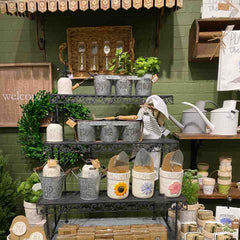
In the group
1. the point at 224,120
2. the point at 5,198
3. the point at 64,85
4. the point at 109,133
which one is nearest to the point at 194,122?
the point at 224,120

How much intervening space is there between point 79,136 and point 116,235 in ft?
2.32

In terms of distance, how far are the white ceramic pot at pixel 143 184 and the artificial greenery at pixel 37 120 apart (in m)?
0.65

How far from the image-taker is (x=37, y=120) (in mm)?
1750

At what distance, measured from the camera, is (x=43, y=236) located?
1389mm

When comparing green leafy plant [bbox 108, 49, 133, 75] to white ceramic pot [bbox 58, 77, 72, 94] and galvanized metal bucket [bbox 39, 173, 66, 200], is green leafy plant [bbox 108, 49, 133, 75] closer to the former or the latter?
white ceramic pot [bbox 58, 77, 72, 94]

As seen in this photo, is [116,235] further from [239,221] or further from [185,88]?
[185,88]

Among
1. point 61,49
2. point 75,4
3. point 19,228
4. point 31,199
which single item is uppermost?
point 75,4

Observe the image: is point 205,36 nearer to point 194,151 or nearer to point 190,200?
point 194,151

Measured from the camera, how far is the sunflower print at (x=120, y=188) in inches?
52.6

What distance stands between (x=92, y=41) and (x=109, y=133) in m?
0.89

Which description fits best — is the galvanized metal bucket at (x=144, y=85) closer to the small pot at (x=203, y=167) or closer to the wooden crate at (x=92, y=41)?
the wooden crate at (x=92, y=41)

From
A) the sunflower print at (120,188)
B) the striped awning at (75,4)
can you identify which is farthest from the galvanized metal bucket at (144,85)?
the sunflower print at (120,188)

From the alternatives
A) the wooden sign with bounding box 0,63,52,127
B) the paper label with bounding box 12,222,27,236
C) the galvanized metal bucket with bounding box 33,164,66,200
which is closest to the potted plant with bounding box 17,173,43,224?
the paper label with bounding box 12,222,27,236

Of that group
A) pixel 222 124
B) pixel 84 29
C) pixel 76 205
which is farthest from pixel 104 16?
pixel 76 205
